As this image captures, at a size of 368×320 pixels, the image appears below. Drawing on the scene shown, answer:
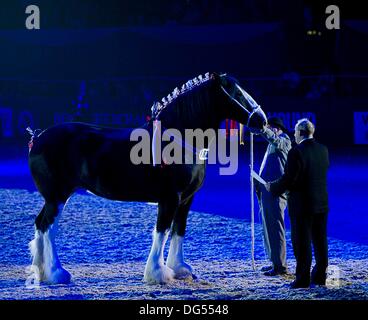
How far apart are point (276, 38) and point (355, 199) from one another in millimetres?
11221

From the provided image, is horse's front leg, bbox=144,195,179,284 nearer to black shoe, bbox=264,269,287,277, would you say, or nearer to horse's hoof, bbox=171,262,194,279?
horse's hoof, bbox=171,262,194,279

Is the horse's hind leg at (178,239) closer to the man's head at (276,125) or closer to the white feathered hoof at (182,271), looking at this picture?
the white feathered hoof at (182,271)

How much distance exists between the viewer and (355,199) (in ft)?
41.6

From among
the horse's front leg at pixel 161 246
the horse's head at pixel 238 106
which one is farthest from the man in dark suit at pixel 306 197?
the horse's front leg at pixel 161 246

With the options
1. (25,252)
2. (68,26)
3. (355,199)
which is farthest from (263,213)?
(68,26)

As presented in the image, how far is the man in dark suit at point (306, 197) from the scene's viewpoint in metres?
6.77

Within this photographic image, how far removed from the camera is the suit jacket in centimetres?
677

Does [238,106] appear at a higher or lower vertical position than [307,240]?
higher

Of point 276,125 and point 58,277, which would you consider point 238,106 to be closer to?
point 276,125

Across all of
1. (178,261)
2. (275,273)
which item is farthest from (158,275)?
(275,273)

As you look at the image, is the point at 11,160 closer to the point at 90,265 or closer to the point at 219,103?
the point at 90,265

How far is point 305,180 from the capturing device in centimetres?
681

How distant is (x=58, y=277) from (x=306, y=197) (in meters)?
2.46

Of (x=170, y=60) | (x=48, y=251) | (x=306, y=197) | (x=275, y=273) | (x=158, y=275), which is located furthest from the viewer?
(x=170, y=60)
